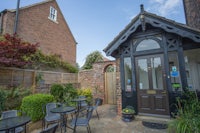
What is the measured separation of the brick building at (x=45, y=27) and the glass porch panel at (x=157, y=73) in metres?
8.00

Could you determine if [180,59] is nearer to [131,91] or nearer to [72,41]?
[131,91]

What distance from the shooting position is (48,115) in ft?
13.1

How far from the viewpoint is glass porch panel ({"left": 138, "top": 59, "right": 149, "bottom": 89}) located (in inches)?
196

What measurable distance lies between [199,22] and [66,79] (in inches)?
381

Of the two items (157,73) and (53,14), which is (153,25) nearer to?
(157,73)

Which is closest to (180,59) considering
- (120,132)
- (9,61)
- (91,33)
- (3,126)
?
(120,132)

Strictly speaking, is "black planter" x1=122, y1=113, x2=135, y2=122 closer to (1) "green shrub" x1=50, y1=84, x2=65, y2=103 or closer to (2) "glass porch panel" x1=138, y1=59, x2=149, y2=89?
(2) "glass porch panel" x1=138, y1=59, x2=149, y2=89

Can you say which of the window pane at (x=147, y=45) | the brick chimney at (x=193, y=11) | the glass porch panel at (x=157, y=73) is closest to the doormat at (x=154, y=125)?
the glass porch panel at (x=157, y=73)

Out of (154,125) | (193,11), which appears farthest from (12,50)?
(193,11)

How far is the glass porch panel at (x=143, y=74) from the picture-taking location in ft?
16.3

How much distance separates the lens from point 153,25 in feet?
15.3

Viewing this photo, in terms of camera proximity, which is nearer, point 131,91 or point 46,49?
point 131,91

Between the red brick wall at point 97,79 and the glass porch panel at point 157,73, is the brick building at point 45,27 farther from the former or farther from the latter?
the glass porch panel at point 157,73

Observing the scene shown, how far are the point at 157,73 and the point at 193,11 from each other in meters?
5.70
